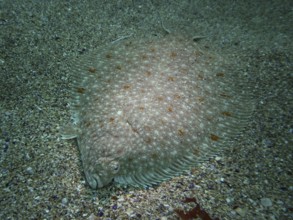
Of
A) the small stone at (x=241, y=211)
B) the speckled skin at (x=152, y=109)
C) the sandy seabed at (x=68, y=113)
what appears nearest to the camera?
the small stone at (x=241, y=211)

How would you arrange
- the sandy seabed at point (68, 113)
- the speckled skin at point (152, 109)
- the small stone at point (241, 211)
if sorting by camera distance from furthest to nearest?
the speckled skin at point (152, 109)
the sandy seabed at point (68, 113)
the small stone at point (241, 211)

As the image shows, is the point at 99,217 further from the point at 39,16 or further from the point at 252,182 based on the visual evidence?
the point at 39,16

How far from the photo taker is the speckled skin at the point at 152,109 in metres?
3.01

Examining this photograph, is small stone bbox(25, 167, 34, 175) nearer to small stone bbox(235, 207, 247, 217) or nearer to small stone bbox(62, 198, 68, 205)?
small stone bbox(62, 198, 68, 205)

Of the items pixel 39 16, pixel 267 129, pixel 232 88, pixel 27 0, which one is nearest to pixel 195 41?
pixel 232 88

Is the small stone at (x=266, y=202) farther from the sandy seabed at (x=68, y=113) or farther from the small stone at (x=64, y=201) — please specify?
the small stone at (x=64, y=201)

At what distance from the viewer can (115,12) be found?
17.3 ft

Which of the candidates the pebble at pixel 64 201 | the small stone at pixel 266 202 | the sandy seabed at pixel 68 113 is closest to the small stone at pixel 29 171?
the sandy seabed at pixel 68 113

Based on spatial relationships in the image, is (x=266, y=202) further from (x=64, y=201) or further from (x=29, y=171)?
(x=29, y=171)

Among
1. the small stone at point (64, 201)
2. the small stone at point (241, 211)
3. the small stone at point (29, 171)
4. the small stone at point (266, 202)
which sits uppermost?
the small stone at point (266, 202)

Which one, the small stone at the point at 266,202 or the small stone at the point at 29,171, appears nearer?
the small stone at the point at 266,202

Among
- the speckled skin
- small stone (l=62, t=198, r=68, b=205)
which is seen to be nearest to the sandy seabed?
small stone (l=62, t=198, r=68, b=205)

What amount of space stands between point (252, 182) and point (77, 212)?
1.91 metres

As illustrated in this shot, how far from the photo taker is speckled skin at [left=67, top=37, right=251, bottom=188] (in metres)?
3.01
